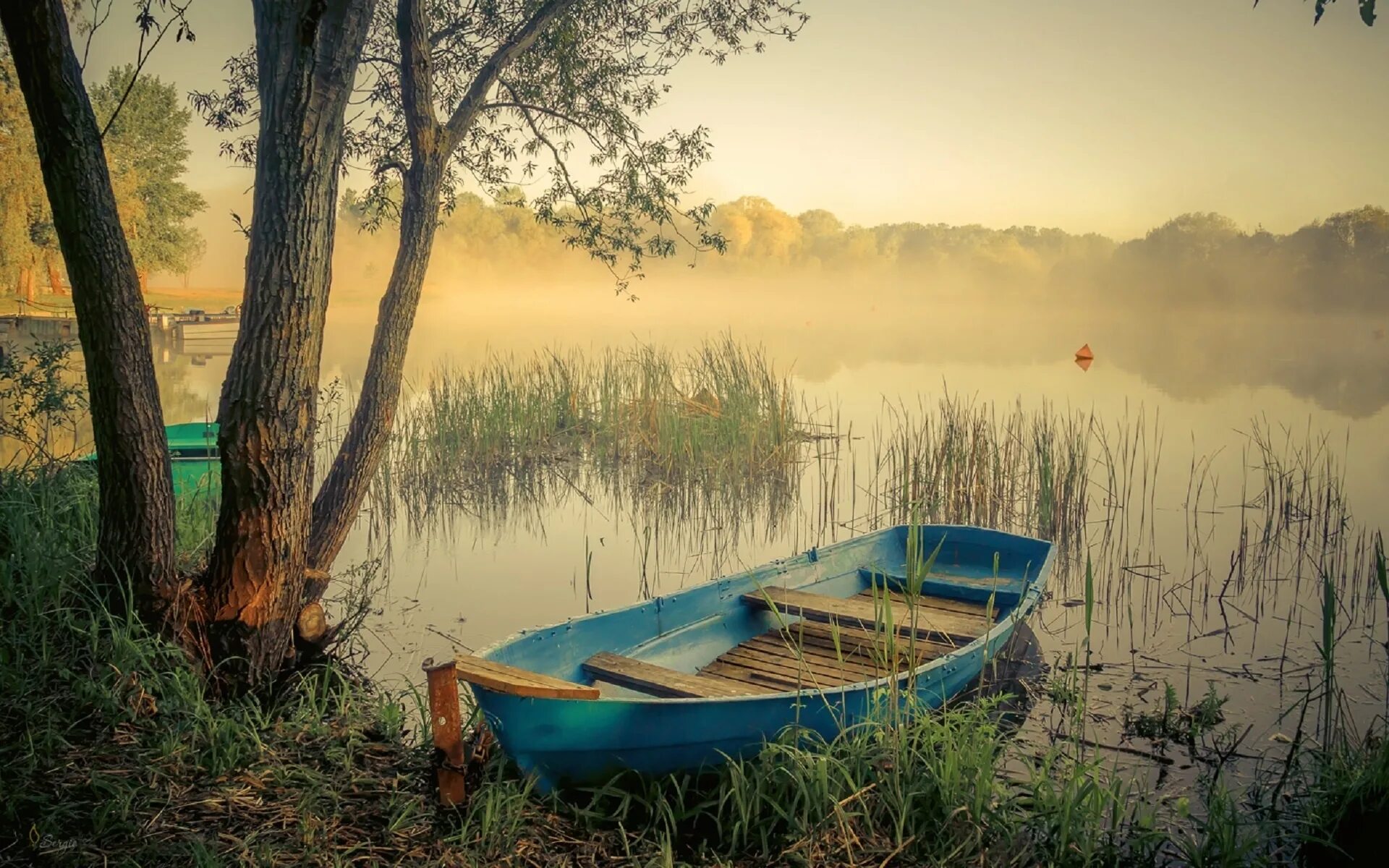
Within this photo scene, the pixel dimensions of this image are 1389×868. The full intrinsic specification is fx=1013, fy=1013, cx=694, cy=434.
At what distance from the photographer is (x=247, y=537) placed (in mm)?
3232

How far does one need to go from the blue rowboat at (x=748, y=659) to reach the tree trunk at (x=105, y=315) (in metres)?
1.21

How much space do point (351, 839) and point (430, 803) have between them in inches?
9.5

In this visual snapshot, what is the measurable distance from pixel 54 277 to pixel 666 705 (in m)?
16.6

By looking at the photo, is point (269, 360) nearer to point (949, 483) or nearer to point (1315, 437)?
point (949, 483)

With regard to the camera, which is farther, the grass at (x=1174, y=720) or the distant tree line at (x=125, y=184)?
the distant tree line at (x=125, y=184)

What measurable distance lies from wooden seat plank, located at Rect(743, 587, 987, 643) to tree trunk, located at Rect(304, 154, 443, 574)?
5.56ft

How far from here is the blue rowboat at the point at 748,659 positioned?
2576 millimetres


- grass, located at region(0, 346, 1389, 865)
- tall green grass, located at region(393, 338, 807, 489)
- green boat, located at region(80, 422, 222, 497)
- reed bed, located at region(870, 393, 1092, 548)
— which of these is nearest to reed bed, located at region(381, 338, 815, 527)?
tall green grass, located at region(393, 338, 807, 489)

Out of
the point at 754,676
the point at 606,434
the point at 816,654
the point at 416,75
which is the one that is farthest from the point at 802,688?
the point at 606,434

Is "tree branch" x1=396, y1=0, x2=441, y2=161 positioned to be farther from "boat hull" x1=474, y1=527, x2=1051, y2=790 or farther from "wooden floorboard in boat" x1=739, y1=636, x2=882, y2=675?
"wooden floorboard in boat" x1=739, y1=636, x2=882, y2=675

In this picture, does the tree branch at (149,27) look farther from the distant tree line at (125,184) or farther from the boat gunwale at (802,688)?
the distant tree line at (125,184)

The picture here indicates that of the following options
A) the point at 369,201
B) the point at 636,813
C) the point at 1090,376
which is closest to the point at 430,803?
the point at 636,813

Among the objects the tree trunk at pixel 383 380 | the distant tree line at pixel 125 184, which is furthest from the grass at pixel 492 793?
the distant tree line at pixel 125 184

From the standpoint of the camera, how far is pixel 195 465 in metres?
5.53
